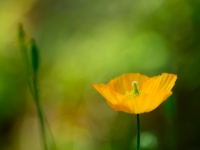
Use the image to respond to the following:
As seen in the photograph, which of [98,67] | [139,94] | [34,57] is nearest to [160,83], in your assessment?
[139,94]

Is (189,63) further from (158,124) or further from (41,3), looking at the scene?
(41,3)

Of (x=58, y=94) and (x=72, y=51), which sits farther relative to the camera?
(x=72, y=51)

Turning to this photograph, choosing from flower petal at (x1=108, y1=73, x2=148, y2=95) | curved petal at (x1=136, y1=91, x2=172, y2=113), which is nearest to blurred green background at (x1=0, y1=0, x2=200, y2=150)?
flower petal at (x1=108, y1=73, x2=148, y2=95)

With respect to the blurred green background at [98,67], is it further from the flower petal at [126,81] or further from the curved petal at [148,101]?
the curved petal at [148,101]

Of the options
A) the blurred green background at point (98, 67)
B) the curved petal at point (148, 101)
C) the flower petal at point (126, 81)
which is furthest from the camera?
the blurred green background at point (98, 67)

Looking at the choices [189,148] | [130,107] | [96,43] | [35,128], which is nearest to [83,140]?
[35,128]

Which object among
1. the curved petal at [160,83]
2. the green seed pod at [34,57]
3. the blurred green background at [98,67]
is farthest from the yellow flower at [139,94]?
the blurred green background at [98,67]
